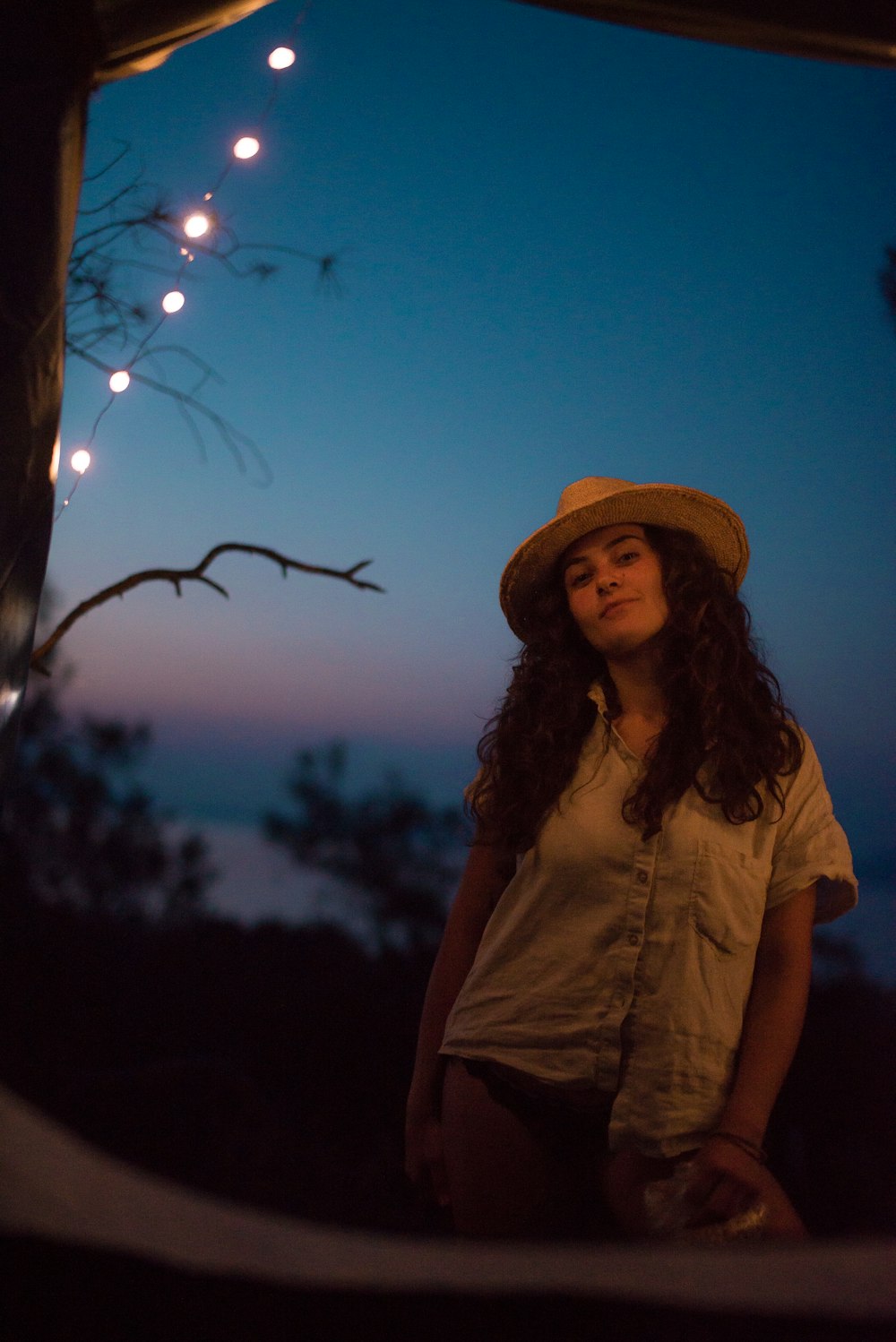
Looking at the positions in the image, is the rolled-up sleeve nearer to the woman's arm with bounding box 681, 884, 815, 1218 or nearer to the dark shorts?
the woman's arm with bounding box 681, 884, 815, 1218

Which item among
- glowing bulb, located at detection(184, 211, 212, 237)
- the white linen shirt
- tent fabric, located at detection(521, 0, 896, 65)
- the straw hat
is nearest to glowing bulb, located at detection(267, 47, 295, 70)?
glowing bulb, located at detection(184, 211, 212, 237)

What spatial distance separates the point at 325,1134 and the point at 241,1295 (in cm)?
177

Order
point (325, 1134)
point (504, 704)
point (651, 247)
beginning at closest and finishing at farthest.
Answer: point (504, 704) → point (325, 1134) → point (651, 247)

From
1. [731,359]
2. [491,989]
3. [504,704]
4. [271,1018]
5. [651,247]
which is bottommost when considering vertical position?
[271,1018]

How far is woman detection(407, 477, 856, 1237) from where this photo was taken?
909 millimetres

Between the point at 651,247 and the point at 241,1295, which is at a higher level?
the point at 651,247

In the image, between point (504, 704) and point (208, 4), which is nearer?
point (208, 4)

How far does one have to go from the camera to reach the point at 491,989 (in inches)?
41.3

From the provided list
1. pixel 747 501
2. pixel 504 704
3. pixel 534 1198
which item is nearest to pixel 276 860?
pixel 504 704

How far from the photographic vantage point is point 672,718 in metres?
1.13

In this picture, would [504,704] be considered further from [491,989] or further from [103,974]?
[103,974]

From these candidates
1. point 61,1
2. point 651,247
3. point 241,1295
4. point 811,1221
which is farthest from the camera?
point 651,247

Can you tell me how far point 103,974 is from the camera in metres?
2.32

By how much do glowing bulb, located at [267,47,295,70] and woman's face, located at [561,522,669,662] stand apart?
900 mm
